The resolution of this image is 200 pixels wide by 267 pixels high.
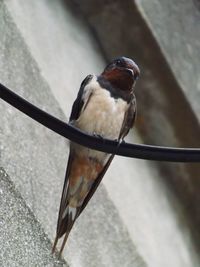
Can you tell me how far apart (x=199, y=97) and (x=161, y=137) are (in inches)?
12.1

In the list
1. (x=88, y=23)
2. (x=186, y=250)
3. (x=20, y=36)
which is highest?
(x=20, y=36)

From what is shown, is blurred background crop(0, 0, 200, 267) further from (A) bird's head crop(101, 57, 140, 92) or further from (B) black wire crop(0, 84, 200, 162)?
(B) black wire crop(0, 84, 200, 162)

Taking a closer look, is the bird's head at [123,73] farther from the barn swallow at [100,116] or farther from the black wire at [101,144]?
the black wire at [101,144]

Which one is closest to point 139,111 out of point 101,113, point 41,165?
point 101,113

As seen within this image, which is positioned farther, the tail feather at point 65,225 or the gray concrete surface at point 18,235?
the tail feather at point 65,225

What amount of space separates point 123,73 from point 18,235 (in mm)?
870

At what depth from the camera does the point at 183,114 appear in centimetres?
468

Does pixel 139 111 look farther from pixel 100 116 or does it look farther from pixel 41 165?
pixel 41 165

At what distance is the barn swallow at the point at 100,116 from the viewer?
12.1ft

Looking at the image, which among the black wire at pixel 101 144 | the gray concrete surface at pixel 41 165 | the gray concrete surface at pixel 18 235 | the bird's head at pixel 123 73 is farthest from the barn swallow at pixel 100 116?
the black wire at pixel 101 144

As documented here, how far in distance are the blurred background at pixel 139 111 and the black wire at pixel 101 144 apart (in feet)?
3.05

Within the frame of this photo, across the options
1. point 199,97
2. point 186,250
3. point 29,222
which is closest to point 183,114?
point 199,97

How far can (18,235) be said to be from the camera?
323cm

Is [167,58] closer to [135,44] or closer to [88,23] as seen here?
[135,44]
